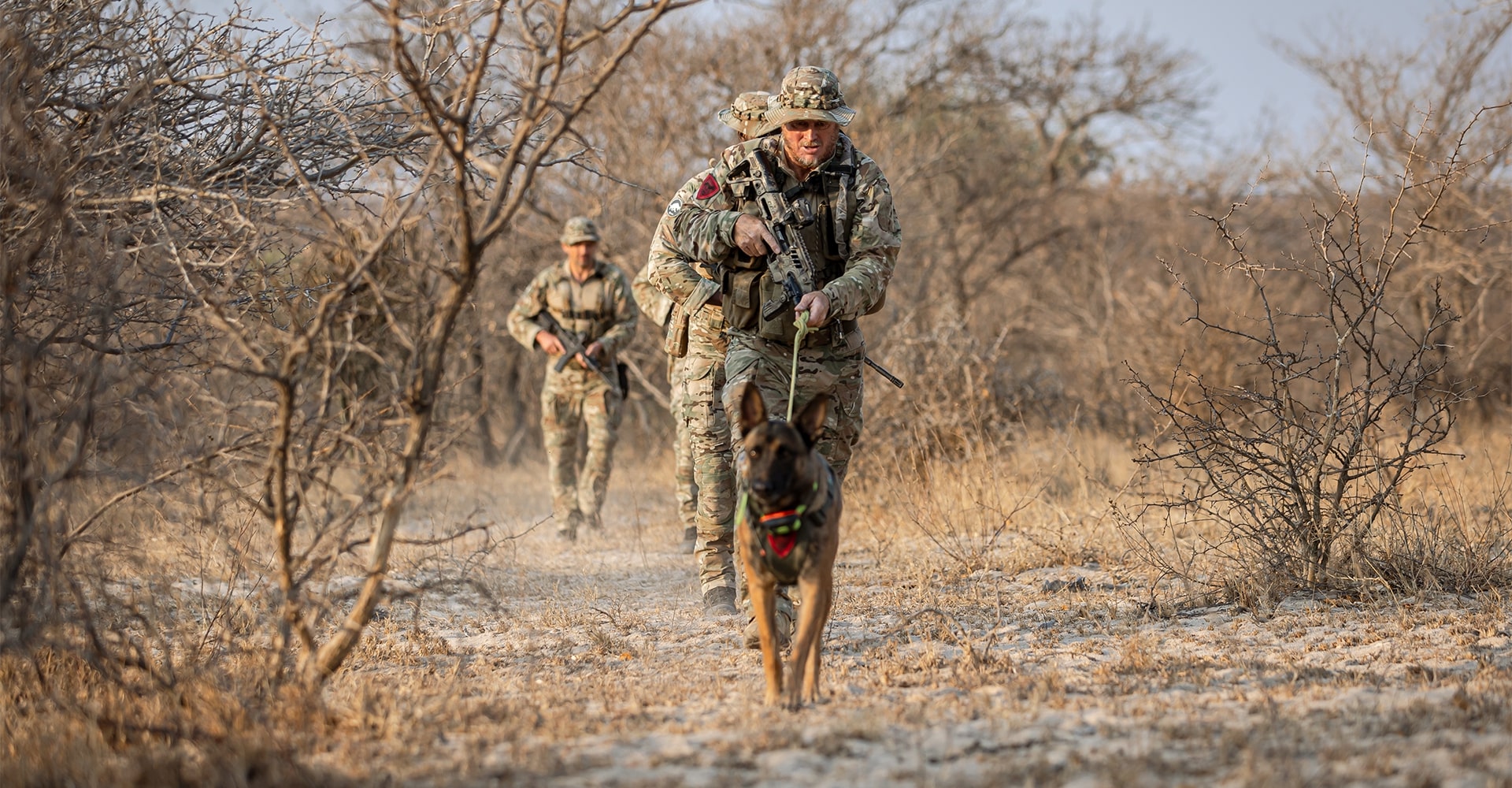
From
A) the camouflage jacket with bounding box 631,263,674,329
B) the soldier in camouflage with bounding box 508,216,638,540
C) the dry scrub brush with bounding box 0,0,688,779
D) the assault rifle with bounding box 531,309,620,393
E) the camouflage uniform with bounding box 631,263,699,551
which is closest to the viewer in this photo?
Result: the dry scrub brush with bounding box 0,0,688,779

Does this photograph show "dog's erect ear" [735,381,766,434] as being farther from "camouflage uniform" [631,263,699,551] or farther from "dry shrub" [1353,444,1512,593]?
"dry shrub" [1353,444,1512,593]

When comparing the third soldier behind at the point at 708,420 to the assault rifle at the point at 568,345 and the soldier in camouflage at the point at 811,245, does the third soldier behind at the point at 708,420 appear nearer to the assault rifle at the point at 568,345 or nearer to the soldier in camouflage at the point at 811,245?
the soldier in camouflage at the point at 811,245

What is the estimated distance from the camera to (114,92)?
523 centimetres

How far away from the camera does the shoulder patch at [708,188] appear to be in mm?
5602

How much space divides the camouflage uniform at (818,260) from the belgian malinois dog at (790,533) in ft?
3.23

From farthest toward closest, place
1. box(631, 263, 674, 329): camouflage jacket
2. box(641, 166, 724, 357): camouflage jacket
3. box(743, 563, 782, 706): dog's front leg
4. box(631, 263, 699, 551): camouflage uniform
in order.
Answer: box(631, 263, 674, 329): camouflage jacket
box(631, 263, 699, 551): camouflage uniform
box(641, 166, 724, 357): camouflage jacket
box(743, 563, 782, 706): dog's front leg

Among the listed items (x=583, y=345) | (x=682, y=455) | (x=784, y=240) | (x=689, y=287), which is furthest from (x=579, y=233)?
(x=784, y=240)

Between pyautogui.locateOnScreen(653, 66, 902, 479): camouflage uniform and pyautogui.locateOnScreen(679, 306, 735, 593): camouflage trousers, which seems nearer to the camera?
pyautogui.locateOnScreen(653, 66, 902, 479): camouflage uniform

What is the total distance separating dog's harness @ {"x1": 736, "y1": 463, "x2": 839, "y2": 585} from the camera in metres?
4.09

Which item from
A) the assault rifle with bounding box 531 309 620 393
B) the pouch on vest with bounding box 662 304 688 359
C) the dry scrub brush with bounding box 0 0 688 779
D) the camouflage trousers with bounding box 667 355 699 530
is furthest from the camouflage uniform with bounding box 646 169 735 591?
the assault rifle with bounding box 531 309 620 393

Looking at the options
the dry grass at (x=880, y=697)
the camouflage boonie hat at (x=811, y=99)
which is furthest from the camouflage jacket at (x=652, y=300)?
the camouflage boonie hat at (x=811, y=99)

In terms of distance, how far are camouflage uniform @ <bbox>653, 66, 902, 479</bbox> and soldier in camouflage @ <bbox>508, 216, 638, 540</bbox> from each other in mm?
4438

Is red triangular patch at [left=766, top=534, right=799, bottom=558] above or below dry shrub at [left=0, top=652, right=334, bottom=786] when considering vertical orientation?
above

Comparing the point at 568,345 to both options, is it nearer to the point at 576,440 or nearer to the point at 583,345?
the point at 583,345
